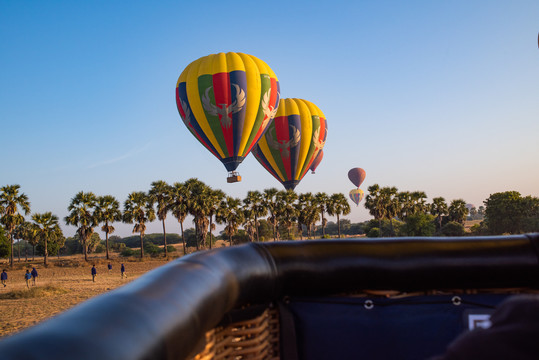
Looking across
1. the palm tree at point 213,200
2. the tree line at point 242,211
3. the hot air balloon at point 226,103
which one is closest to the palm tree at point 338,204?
the tree line at point 242,211

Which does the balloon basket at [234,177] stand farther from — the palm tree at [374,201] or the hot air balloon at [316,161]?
the palm tree at [374,201]

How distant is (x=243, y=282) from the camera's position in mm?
1802

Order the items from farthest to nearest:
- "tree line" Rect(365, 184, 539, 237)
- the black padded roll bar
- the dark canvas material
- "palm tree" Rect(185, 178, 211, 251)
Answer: "tree line" Rect(365, 184, 539, 237) → "palm tree" Rect(185, 178, 211, 251) → the dark canvas material → the black padded roll bar

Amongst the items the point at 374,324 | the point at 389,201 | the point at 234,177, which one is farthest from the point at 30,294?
the point at 389,201

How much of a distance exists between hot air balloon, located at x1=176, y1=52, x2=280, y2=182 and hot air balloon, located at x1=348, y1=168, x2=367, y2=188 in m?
37.7

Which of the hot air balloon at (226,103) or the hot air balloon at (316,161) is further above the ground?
the hot air balloon at (226,103)

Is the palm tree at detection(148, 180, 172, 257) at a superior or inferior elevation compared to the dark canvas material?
superior

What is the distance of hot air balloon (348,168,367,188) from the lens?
6700cm

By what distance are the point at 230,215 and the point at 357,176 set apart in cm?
2191

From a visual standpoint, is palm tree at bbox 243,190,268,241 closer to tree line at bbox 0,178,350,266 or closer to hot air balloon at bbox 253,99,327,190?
tree line at bbox 0,178,350,266

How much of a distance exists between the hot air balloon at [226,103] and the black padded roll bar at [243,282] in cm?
2756

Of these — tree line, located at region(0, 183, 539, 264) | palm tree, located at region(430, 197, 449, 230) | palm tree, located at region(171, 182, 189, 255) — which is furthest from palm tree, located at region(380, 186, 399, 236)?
palm tree, located at region(171, 182, 189, 255)

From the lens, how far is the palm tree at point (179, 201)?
2031 inches

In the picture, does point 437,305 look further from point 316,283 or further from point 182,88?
point 182,88
